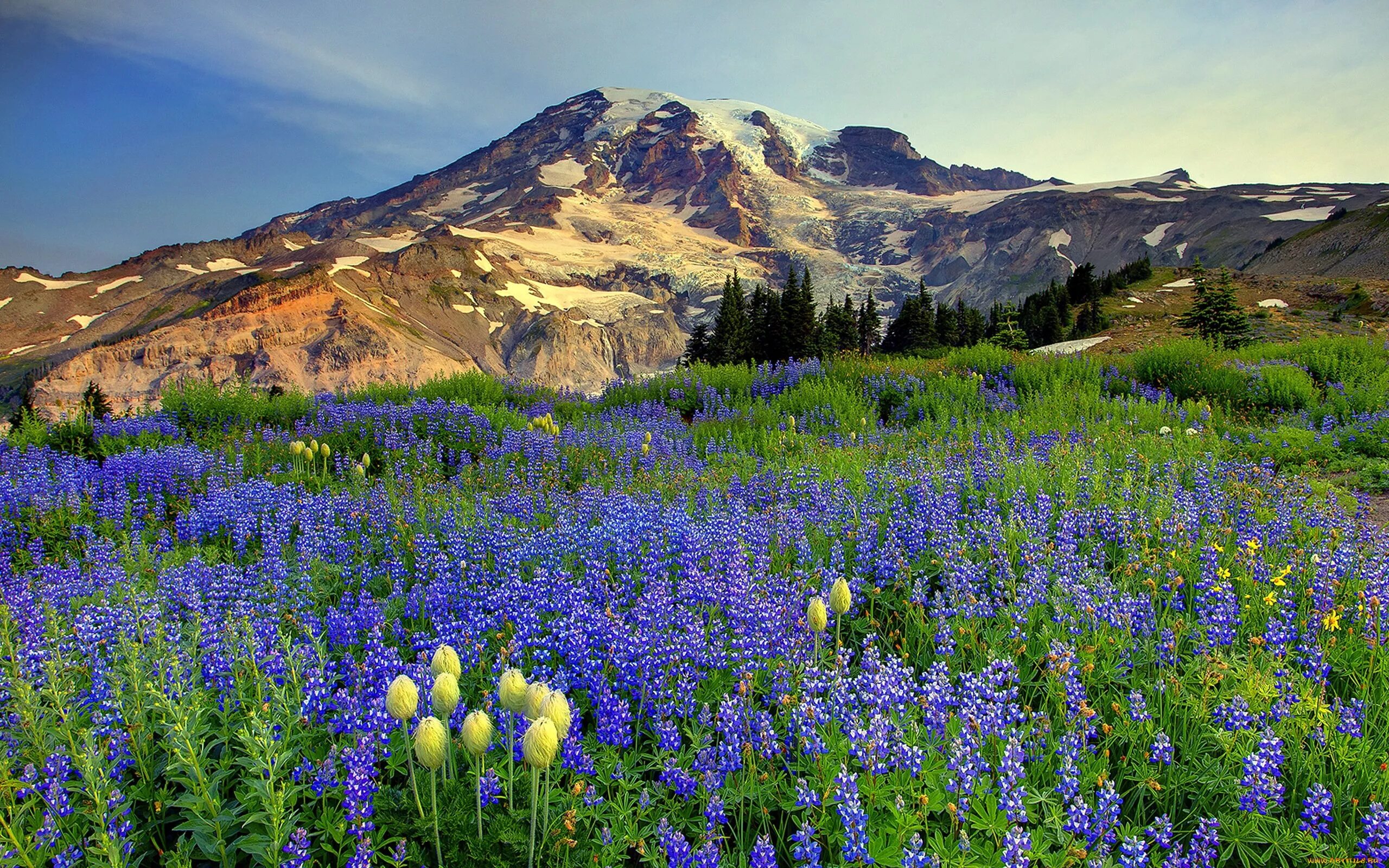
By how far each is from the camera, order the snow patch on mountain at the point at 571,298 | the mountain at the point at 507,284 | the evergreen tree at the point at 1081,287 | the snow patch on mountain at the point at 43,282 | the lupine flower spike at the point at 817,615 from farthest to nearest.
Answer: the snow patch on mountain at the point at 43,282
the snow patch on mountain at the point at 571,298
the mountain at the point at 507,284
the evergreen tree at the point at 1081,287
the lupine flower spike at the point at 817,615

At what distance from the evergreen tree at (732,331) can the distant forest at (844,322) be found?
0.16 ft

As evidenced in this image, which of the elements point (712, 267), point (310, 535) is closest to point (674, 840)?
point (310, 535)

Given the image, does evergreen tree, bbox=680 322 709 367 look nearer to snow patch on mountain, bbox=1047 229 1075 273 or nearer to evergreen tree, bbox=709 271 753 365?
evergreen tree, bbox=709 271 753 365

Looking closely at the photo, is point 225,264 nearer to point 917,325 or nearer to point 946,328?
point 917,325

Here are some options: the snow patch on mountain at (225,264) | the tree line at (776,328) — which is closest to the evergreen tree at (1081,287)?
the tree line at (776,328)

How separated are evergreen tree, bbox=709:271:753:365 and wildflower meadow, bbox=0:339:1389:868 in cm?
3289

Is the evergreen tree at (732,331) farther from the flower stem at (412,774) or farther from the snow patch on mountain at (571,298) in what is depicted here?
the snow patch on mountain at (571,298)

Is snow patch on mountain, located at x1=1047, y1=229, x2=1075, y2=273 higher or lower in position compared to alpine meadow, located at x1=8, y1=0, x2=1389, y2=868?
higher

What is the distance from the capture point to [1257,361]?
10.8 meters

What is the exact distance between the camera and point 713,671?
2.89 metres

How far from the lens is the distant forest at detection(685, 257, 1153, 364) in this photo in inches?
1459

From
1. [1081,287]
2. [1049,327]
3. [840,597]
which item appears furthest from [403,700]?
[1081,287]

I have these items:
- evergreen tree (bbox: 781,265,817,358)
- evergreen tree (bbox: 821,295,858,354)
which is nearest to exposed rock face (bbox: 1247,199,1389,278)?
evergreen tree (bbox: 821,295,858,354)

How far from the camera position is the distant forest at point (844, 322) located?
3706 centimetres
